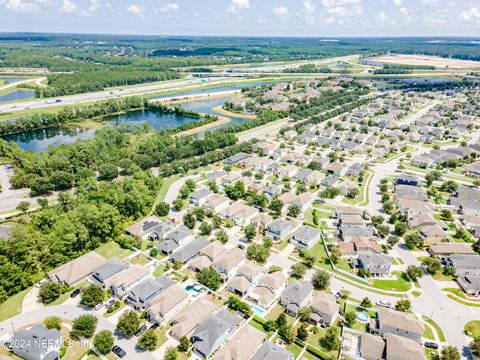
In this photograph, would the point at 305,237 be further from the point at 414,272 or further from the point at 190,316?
the point at 190,316

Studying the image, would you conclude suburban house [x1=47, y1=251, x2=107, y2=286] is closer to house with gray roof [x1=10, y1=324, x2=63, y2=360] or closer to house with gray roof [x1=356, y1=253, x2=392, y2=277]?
house with gray roof [x1=10, y1=324, x2=63, y2=360]

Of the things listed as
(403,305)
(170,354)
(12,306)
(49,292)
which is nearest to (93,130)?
(12,306)

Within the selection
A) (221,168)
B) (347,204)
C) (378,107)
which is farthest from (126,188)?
(378,107)

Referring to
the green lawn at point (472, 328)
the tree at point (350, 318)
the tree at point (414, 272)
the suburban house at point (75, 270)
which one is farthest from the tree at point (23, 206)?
the green lawn at point (472, 328)

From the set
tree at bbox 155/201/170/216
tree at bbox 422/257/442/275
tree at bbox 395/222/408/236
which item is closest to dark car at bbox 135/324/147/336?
tree at bbox 155/201/170/216

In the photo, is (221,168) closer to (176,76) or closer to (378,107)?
(378,107)

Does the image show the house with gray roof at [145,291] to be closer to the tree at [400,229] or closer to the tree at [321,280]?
the tree at [321,280]
